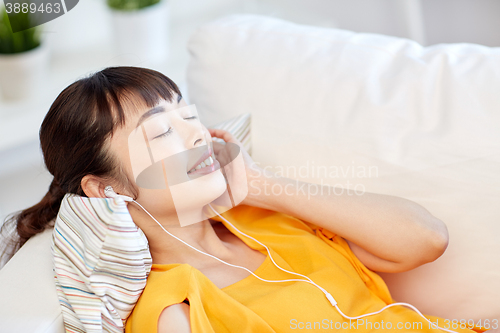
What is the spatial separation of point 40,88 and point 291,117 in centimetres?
117

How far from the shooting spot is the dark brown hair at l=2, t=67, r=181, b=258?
0.87 m

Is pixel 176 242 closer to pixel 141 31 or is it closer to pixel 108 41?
pixel 141 31

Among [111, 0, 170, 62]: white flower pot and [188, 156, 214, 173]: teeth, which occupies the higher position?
[111, 0, 170, 62]: white flower pot

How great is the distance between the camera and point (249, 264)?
3.41ft

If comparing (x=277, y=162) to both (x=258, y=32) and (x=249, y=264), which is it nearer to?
(x=249, y=264)

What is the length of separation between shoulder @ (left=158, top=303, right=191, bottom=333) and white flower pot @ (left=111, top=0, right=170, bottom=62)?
131cm

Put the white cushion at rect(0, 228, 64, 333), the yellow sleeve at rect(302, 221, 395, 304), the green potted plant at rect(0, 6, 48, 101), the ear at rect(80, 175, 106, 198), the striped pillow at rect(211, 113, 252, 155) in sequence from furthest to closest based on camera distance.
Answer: the green potted plant at rect(0, 6, 48, 101) < the striped pillow at rect(211, 113, 252, 155) < the yellow sleeve at rect(302, 221, 395, 304) < the ear at rect(80, 175, 106, 198) < the white cushion at rect(0, 228, 64, 333)

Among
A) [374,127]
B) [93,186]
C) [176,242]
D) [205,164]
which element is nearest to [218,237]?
[176,242]

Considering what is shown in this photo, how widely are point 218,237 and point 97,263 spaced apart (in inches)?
14.0

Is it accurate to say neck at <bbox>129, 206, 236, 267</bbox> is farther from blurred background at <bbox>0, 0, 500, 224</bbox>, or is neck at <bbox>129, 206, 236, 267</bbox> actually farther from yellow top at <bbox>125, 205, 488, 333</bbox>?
blurred background at <bbox>0, 0, 500, 224</bbox>

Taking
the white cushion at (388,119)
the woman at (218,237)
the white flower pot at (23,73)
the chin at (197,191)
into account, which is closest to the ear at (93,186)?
the woman at (218,237)

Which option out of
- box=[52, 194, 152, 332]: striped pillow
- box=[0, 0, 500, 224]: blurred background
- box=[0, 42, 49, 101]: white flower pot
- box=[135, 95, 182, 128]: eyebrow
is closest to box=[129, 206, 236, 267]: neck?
box=[52, 194, 152, 332]: striped pillow

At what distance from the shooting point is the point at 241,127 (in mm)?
1163

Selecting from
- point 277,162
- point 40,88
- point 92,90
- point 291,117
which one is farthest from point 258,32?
point 40,88
